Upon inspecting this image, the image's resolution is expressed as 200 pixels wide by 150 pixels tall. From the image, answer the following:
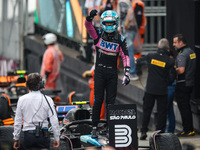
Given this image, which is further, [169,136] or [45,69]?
[45,69]

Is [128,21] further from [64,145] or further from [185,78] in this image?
[64,145]

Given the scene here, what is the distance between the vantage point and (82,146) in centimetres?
853

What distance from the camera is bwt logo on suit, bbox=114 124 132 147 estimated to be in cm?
771

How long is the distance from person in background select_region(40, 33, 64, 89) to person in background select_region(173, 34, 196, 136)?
168 inches

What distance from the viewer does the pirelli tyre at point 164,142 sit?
801 cm

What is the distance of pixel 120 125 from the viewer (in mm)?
7719

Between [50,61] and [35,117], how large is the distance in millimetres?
6856

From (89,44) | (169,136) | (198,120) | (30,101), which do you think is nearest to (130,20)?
(89,44)

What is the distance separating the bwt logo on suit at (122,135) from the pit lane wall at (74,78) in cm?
391

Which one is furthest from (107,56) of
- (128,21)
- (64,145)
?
(128,21)

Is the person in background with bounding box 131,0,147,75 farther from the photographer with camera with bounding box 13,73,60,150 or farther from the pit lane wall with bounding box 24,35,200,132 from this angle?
the photographer with camera with bounding box 13,73,60,150

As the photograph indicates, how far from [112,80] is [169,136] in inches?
54.6

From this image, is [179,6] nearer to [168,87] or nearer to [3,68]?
[168,87]

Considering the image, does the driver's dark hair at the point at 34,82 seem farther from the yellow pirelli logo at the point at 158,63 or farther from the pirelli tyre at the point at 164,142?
the yellow pirelli logo at the point at 158,63
